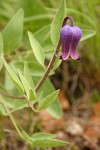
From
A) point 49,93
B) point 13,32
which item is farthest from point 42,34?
point 49,93

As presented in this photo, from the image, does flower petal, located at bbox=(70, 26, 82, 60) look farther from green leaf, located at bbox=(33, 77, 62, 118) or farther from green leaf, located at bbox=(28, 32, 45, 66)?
green leaf, located at bbox=(33, 77, 62, 118)

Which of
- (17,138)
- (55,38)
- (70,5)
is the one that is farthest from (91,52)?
(55,38)

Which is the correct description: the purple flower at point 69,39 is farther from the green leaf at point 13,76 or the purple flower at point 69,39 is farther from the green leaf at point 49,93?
the green leaf at point 49,93

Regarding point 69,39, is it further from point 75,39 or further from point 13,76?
point 13,76

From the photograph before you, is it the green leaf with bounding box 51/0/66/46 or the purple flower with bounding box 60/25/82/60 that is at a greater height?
the green leaf with bounding box 51/0/66/46

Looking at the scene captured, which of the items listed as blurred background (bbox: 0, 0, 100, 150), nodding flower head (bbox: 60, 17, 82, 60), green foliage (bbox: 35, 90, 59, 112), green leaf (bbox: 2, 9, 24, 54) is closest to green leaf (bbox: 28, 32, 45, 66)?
nodding flower head (bbox: 60, 17, 82, 60)

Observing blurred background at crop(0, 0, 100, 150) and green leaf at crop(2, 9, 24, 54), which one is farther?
blurred background at crop(0, 0, 100, 150)

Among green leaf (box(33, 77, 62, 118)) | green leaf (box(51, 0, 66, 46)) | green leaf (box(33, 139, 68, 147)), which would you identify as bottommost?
green leaf (box(33, 139, 68, 147))
